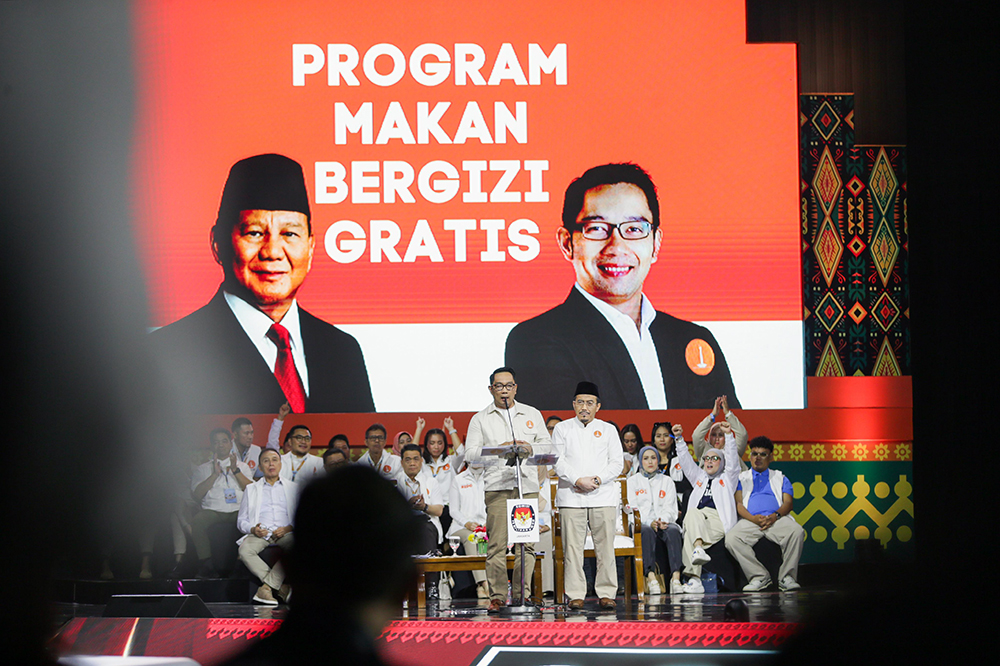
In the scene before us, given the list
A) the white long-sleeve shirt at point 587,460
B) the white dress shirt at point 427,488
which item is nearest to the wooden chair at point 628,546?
the white long-sleeve shirt at point 587,460

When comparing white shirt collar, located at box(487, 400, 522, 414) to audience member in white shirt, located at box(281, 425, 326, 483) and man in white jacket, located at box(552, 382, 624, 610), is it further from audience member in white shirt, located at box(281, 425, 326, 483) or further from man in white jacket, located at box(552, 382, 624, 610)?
audience member in white shirt, located at box(281, 425, 326, 483)

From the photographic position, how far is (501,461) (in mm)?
5230

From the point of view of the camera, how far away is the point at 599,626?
3906 mm

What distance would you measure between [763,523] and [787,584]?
→ 1.34 ft

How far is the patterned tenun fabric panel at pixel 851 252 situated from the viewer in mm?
7465

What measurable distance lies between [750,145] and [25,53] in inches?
208

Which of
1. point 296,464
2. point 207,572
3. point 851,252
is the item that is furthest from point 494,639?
point 851,252

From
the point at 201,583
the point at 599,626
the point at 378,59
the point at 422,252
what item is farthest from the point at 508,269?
the point at 599,626

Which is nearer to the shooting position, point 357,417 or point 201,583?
point 201,583

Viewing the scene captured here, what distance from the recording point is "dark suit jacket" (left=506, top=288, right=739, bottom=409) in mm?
7160

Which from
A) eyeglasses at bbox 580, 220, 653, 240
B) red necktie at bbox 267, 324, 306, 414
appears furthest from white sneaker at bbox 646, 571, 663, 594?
red necktie at bbox 267, 324, 306, 414

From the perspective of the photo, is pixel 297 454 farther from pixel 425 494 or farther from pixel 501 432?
pixel 501 432

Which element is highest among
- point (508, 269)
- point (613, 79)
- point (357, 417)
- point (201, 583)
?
point (613, 79)

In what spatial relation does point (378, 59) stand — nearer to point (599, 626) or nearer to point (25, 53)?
point (25, 53)
